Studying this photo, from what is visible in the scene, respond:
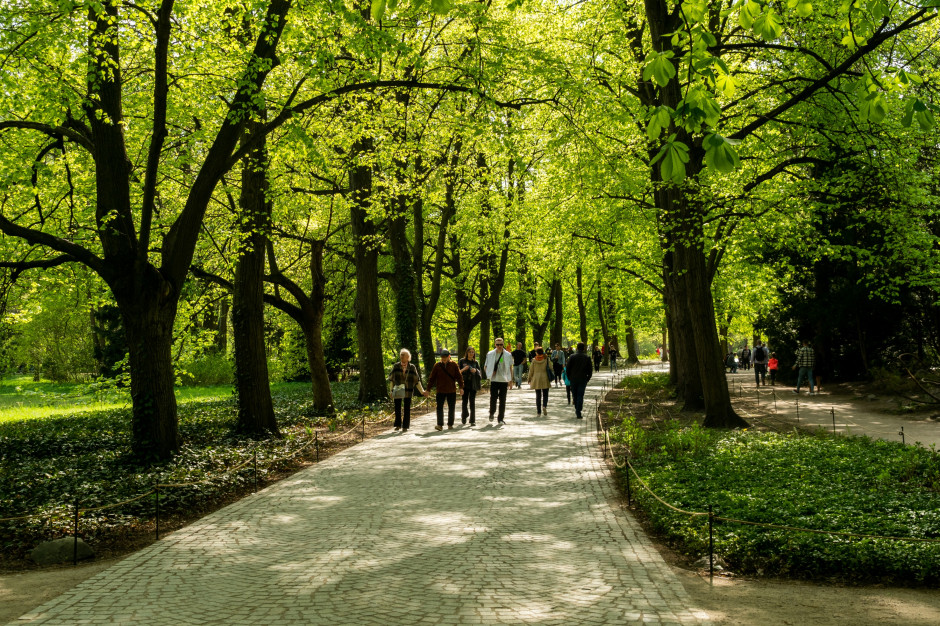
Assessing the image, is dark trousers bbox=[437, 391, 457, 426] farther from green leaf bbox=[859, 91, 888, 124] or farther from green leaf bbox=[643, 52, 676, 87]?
green leaf bbox=[643, 52, 676, 87]

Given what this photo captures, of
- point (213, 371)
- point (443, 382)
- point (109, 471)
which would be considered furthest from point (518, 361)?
point (109, 471)

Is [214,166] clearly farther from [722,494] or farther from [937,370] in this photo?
[937,370]

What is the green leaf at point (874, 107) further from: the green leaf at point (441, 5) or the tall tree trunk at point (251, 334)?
the tall tree trunk at point (251, 334)

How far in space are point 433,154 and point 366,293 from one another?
4.61m

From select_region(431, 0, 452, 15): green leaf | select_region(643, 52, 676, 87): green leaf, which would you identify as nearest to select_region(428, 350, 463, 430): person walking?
select_region(643, 52, 676, 87): green leaf

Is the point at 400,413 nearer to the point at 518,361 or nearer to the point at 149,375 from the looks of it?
the point at 149,375

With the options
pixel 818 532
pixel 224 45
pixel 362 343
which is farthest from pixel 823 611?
pixel 362 343

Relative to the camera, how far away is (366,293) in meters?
20.8

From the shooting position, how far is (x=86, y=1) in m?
9.44

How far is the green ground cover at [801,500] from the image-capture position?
20.2ft

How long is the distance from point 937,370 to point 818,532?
18.3 metres

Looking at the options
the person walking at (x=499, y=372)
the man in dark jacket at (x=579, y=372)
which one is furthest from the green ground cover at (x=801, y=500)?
the man in dark jacket at (x=579, y=372)

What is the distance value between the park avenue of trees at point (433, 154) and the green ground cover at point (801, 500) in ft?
11.5

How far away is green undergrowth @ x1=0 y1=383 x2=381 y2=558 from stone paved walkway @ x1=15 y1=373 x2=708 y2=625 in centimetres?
76
